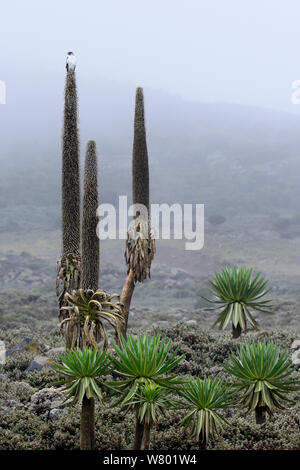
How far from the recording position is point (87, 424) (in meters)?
8.60

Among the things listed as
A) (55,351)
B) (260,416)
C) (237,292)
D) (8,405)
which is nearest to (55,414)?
(8,405)

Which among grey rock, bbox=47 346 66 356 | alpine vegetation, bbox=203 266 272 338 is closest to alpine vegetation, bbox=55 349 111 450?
grey rock, bbox=47 346 66 356

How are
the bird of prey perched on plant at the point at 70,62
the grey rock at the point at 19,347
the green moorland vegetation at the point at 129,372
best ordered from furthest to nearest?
the grey rock at the point at 19,347, the bird of prey perched on plant at the point at 70,62, the green moorland vegetation at the point at 129,372

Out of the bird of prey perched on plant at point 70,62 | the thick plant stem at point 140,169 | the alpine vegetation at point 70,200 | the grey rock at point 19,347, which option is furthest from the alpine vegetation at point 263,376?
the grey rock at point 19,347

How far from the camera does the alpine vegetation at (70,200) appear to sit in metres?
11.7

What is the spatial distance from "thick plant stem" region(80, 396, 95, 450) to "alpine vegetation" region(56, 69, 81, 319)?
133 inches

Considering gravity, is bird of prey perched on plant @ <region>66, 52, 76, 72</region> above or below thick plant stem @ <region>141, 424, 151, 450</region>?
above

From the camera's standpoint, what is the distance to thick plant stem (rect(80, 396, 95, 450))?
849cm

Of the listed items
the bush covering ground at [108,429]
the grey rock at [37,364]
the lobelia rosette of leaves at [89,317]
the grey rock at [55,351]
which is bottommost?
the bush covering ground at [108,429]

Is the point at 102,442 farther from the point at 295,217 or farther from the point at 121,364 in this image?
the point at 295,217

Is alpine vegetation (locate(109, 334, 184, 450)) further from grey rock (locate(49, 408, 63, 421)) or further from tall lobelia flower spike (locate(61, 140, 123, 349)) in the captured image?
grey rock (locate(49, 408, 63, 421))

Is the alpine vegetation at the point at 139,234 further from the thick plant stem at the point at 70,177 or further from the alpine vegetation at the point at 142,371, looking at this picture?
the alpine vegetation at the point at 142,371

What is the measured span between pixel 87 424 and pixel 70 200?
484 centimetres

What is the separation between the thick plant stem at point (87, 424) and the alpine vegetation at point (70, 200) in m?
3.37
